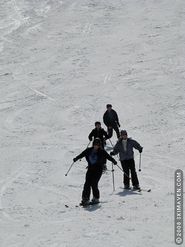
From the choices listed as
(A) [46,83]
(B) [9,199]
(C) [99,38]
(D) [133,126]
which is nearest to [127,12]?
(C) [99,38]

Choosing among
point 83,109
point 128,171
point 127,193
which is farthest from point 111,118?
point 127,193

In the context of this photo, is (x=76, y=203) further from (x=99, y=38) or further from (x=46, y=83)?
(x=99, y=38)

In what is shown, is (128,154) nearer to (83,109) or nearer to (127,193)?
(127,193)

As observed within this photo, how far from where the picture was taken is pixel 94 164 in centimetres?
1345

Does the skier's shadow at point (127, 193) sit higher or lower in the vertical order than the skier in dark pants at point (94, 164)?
lower

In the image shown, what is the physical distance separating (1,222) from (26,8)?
39385 mm

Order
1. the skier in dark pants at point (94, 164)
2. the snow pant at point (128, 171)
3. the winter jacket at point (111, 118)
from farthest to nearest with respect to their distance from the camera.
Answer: the winter jacket at point (111, 118) < the snow pant at point (128, 171) < the skier in dark pants at point (94, 164)

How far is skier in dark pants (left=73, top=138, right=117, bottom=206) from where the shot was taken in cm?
1341

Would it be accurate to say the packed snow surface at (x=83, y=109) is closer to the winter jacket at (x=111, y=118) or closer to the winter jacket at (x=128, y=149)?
the winter jacket at (x=128, y=149)

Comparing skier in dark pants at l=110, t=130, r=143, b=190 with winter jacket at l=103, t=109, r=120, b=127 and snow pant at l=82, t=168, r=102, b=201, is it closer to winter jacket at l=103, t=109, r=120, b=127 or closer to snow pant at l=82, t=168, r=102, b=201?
snow pant at l=82, t=168, r=102, b=201

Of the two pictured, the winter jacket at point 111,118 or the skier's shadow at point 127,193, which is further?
the winter jacket at point 111,118

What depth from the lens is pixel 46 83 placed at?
31109 millimetres

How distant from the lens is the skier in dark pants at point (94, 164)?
528 inches

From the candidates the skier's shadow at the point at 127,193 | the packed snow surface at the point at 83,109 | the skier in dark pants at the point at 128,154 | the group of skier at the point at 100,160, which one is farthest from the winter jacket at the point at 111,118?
the skier's shadow at the point at 127,193
